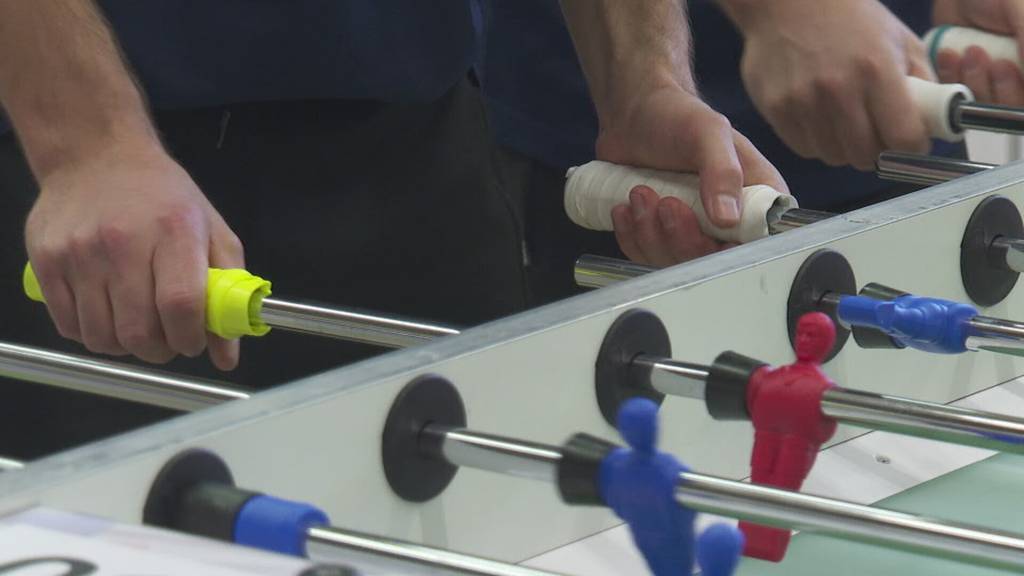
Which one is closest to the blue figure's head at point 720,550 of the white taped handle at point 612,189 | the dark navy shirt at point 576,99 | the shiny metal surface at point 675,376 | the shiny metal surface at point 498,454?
the shiny metal surface at point 498,454

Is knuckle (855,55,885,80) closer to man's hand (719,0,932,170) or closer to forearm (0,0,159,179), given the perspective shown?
man's hand (719,0,932,170)

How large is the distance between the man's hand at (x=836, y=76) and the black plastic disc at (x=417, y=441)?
0.76 m

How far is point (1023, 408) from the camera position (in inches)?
42.4

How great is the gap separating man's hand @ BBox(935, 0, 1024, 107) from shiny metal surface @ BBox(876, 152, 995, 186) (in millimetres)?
225

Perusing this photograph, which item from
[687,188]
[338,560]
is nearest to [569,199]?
[687,188]

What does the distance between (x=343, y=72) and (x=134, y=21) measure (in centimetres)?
19

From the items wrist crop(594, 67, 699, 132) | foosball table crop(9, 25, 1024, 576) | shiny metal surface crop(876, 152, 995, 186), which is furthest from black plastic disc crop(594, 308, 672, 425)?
wrist crop(594, 67, 699, 132)

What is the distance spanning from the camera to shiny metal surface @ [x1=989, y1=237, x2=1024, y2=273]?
1099mm

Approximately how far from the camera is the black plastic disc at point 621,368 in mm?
857

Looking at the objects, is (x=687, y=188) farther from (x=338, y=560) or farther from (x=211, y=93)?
(x=338, y=560)

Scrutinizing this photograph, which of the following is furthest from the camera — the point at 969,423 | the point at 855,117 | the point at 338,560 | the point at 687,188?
the point at 855,117

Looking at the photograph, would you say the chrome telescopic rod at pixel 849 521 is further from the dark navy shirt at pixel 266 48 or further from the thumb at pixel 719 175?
the dark navy shirt at pixel 266 48

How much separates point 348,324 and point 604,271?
0.86 feet

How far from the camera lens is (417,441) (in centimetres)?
76
